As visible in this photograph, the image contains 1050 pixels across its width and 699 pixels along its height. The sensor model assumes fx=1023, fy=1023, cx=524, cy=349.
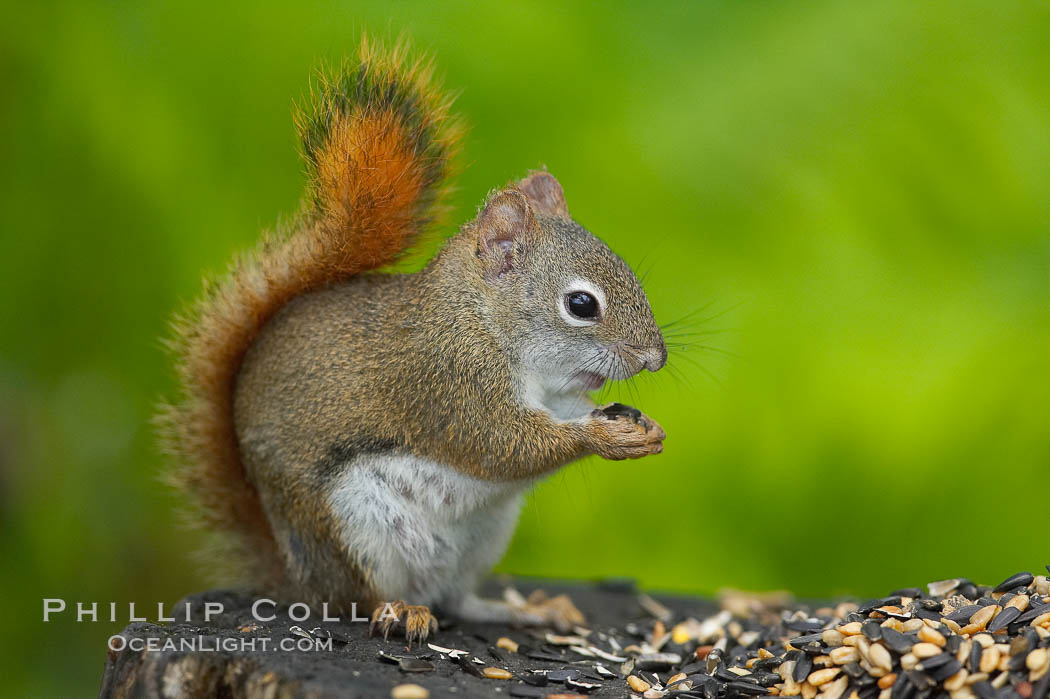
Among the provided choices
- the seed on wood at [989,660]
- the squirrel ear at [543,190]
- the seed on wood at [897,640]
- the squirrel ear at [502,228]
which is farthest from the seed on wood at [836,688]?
the squirrel ear at [543,190]

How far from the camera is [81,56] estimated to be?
3498 millimetres

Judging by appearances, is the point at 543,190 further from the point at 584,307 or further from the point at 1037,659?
the point at 1037,659

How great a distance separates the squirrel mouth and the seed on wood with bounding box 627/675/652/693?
63 cm

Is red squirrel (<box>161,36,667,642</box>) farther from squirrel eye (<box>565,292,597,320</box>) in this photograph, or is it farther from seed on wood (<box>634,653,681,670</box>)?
seed on wood (<box>634,653,681,670</box>)

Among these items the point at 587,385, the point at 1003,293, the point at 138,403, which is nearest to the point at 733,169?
the point at 1003,293

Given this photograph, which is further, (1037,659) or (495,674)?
(495,674)

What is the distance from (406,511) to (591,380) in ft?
1.65

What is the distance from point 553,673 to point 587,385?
2.07 ft

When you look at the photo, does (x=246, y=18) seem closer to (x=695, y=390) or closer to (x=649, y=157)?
(x=649, y=157)

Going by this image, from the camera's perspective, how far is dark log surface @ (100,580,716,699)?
5.63 ft

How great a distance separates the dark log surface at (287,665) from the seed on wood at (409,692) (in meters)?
0.01

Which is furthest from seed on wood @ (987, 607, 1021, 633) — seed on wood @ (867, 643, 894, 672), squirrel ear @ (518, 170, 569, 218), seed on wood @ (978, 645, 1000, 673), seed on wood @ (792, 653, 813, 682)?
squirrel ear @ (518, 170, 569, 218)

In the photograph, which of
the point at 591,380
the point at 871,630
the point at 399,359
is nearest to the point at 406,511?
the point at 399,359

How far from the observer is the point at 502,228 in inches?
91.2
